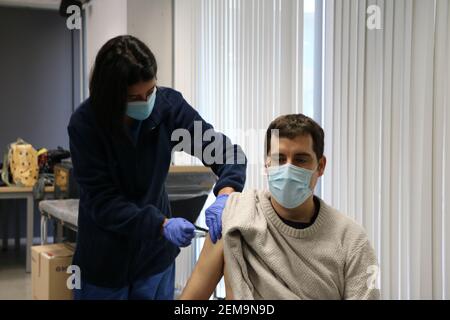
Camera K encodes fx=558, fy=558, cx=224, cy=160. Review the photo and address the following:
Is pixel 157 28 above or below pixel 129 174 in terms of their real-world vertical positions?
above

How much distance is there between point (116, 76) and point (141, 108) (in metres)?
0.13

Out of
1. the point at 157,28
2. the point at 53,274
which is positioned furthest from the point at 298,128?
the point at 157,28

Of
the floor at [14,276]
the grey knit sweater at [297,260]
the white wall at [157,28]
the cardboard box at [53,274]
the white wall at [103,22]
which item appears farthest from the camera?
the white wall at [103,22]

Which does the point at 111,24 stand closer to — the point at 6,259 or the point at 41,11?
the point at 41,11

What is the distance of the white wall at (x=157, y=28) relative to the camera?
4.38 meters

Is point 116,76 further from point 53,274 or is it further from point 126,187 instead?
point 53,274

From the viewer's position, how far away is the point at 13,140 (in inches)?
227

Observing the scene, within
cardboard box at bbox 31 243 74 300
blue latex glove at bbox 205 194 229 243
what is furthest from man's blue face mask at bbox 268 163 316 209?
cardboard box at bbox 31 243 74 300

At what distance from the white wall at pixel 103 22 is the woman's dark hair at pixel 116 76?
103 inches

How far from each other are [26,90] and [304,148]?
16.1 feet

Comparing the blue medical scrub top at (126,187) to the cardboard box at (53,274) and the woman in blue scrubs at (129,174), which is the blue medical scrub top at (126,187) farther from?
the cardboard box at (53,274)

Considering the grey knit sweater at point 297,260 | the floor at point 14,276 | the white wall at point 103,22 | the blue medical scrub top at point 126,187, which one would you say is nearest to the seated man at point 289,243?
the grey knit sweater at point 297,260

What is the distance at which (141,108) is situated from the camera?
161 centimetres

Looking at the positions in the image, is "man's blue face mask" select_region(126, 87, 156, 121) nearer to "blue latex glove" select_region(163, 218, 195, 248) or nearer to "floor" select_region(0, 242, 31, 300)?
"blue latex glove" select_region(163, 218, 195, 248)
